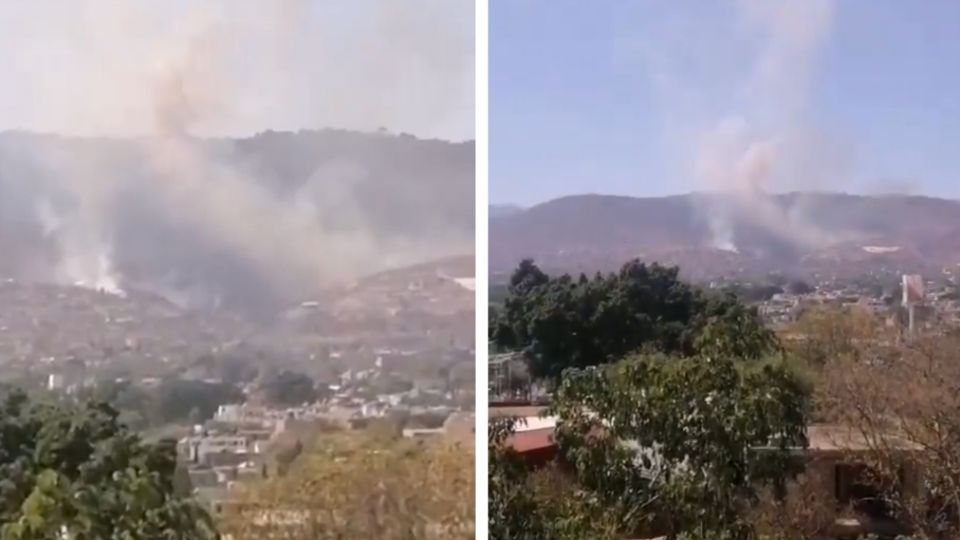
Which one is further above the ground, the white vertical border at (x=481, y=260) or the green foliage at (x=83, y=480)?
the white vertical border at (x=481, y=260)

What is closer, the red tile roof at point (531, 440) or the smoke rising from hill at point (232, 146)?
A: the smoke rising from hill at point (232, 146)

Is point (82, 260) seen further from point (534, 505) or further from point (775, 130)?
point (775, 130)

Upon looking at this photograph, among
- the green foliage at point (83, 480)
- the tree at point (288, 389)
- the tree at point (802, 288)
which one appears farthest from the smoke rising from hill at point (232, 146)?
the tree at point (802, 288)

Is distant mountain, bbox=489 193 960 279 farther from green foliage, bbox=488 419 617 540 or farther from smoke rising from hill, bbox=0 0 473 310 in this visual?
green foliage, bbox=488 419 617 540

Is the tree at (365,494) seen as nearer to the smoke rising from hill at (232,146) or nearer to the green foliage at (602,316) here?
the green foliage at (602,316)

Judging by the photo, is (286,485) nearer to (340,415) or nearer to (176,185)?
(340,415)

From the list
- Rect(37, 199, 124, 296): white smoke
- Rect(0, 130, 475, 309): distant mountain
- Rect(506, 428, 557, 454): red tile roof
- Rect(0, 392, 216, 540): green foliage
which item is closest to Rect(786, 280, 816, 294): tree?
Rect(506, 428, 557, 454): red tile roof

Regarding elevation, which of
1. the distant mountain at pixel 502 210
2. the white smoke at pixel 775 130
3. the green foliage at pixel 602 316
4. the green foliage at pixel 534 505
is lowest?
the green foliage at pixel 534 505
